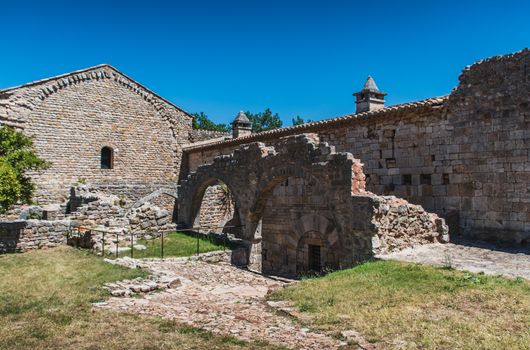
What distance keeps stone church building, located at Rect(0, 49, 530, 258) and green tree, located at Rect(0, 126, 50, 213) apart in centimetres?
591

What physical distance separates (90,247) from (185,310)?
722cm

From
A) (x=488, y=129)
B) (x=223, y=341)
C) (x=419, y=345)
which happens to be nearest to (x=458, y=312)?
(x=419, y=345)

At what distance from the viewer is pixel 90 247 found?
13.8m

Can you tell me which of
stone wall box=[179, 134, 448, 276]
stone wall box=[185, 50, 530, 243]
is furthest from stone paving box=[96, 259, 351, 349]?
stone wall box=[185, 50, 530, 243]

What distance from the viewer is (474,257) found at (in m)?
9.83

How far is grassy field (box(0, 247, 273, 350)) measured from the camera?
586 centimetres

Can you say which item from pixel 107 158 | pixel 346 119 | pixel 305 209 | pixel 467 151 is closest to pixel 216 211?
pixel 305 209

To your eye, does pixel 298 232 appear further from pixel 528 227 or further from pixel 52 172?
pixel 52 172

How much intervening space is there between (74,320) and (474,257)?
8.08m

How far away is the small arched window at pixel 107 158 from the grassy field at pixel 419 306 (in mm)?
17297

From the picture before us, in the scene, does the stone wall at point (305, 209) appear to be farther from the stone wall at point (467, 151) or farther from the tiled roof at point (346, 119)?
the tiled roof at point (346, 119)

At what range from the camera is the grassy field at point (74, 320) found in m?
5.86

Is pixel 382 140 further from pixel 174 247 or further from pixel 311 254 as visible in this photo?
pixel 174 247

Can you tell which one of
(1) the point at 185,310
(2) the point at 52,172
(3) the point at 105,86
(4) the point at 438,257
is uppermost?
(3) the point at 105,86
